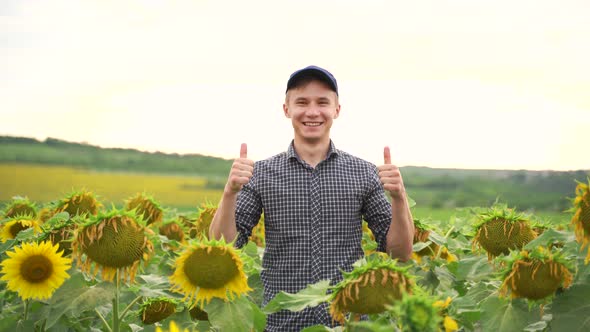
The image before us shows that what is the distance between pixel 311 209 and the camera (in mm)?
3805

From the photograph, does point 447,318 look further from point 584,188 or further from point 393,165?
point 393,165

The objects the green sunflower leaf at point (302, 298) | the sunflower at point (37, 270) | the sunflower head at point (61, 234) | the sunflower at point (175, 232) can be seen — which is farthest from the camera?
the sunflower at point (175, 232)

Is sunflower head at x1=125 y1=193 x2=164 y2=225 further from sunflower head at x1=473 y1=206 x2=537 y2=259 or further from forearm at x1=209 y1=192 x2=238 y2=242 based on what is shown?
sunflower head at x1=473 y1=206 x2=537 y2=259

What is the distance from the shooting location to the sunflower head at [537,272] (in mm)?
2465

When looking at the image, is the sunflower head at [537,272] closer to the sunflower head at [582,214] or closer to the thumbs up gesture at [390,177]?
the sunflower head at [582,214]

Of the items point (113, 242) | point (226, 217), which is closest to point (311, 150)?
point (226, 217)

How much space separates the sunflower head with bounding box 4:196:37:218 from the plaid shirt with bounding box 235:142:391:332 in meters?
1.66

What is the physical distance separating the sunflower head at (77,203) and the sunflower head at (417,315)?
2.75 m

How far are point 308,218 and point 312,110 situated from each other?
24.8 inches

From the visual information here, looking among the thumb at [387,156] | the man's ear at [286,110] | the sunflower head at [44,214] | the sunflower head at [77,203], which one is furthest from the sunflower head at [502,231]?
the sunflower head at [44,214]

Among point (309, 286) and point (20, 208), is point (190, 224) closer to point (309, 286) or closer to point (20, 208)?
point (20, 208)

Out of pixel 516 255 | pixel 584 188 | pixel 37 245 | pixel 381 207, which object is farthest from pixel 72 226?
pixel 584 188

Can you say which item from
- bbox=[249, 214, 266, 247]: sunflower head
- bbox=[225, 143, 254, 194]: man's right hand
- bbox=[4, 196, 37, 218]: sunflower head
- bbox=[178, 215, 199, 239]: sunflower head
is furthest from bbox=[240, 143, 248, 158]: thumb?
bbox=[249, 214, 266, 247]: sunflower head

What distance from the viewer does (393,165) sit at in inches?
126
